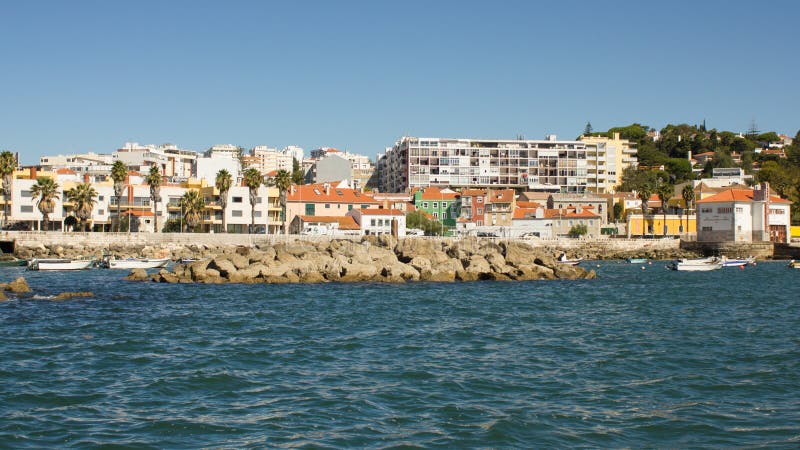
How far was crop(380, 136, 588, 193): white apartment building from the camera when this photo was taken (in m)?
138

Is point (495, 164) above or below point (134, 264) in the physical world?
above

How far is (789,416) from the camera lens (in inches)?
660

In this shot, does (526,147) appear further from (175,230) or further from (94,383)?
(94,383)

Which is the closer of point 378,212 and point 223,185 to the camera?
point 223,185

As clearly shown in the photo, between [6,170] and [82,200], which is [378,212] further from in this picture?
[6,170]

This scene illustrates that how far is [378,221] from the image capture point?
90.8 m

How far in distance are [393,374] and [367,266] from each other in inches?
1205

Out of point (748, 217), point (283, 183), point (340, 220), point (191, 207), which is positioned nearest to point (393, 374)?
point (283, 183)

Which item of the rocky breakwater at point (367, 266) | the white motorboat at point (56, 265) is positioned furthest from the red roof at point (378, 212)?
the white motorboat at point (56, 265)

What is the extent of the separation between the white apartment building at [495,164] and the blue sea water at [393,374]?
100788 millimetres

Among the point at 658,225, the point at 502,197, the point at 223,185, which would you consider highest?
the point at 223,185

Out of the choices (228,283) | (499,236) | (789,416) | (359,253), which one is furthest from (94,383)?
(499,236)

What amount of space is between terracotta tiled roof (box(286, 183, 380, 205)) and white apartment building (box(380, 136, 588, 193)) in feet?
124

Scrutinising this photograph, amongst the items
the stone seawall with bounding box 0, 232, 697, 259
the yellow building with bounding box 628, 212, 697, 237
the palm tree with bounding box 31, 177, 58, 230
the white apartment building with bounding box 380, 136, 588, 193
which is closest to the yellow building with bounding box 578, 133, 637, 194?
the white apartment building with bounding box 380, 136, 588, 193
